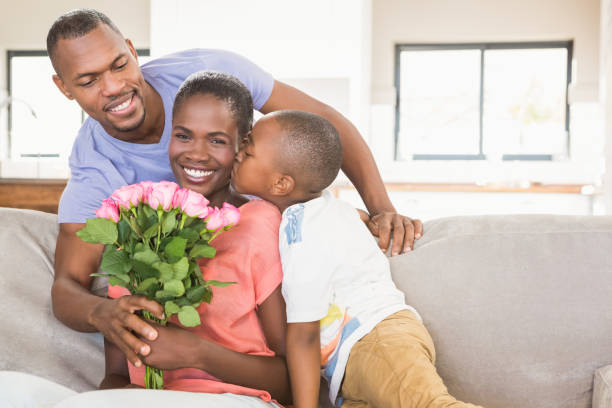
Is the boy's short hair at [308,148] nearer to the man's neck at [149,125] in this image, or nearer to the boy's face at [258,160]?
the boy's face at [258,160]

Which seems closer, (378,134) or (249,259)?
(249,259)

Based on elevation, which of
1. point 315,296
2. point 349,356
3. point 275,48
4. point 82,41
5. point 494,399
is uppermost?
point 275,48

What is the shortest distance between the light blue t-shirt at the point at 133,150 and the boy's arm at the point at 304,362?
0.59 m

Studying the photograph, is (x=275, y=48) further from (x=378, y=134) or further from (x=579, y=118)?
(x=579, y=118)

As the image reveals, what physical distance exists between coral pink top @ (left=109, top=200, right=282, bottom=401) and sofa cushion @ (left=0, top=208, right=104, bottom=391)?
8.4 inches

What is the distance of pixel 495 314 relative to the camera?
1.38 m

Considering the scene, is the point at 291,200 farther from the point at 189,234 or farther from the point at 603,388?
the point at 603,388

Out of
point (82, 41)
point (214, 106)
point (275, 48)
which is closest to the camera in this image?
point (214, 106)

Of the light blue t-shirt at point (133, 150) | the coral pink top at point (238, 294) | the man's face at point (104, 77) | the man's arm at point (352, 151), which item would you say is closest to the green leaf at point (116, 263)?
the coral pink top at point (238, 294)

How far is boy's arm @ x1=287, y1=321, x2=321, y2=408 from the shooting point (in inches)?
43.8

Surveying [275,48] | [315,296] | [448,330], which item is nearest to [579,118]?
[275,48]

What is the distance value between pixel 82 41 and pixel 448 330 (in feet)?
3.70

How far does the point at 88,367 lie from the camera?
1.36 m

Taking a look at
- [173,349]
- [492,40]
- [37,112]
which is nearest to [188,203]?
[173,349]
